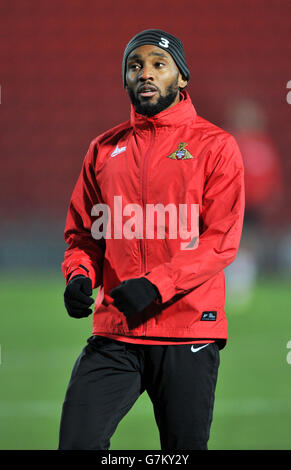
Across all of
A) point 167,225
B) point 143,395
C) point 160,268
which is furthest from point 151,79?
point 143,395

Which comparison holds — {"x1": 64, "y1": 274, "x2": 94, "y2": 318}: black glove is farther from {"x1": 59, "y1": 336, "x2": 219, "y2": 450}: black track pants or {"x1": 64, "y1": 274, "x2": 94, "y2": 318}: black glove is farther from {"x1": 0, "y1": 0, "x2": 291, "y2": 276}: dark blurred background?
{"x1": 0, "y1": 0, "x2": 291, "y2": 276}: dark blurred background

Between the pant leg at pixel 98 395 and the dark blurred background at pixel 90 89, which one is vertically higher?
the dark blurred background at pixel 90 89

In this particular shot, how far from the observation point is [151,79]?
2.71 metres

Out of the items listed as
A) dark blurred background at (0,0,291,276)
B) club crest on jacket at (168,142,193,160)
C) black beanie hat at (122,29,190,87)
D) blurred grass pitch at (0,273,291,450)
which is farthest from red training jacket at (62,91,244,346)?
dark blurred background at (0,0,291,276)

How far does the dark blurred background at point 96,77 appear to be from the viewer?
18234 mm

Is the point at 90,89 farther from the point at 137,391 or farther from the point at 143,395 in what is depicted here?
the point at 137,391

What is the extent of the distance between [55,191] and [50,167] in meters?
0.61

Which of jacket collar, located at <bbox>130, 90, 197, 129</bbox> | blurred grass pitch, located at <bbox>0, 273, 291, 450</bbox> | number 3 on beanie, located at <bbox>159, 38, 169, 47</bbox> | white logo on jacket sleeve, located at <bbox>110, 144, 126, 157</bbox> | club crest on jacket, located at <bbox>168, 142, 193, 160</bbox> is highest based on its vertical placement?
number 3 on beanie, located at <bbox>159, 38, 169, 47</bbox>

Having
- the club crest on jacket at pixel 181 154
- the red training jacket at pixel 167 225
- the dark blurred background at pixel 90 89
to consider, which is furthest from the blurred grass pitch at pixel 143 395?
the dark blurred background at pixel 90 89

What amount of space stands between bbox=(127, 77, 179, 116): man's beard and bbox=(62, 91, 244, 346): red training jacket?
0.03 metres

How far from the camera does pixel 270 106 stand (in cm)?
1834

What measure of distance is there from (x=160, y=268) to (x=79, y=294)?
285 millimetres

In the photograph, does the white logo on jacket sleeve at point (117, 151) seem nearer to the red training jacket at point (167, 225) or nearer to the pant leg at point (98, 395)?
the red training jacket at point (167, 225)

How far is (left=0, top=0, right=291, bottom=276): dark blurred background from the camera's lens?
718 inches
